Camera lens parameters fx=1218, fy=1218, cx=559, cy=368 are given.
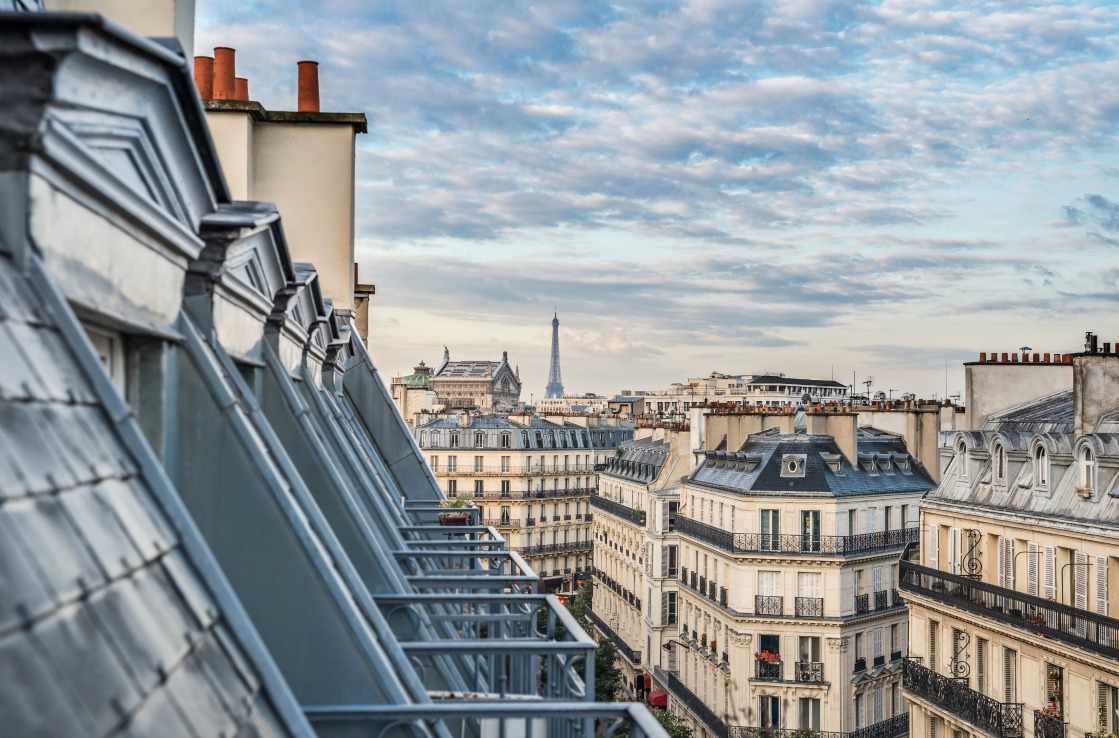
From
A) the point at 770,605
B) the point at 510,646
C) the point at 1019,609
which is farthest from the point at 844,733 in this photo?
the point at 510,646

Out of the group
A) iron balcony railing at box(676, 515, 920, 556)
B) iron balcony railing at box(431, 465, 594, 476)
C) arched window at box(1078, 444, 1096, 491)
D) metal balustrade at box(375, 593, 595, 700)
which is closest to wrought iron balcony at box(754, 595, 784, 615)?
iron balcony railing at box(676, 515, 920, 556)

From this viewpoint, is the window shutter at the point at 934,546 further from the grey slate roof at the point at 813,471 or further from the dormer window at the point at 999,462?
the grey slate roof at the point at 813,471

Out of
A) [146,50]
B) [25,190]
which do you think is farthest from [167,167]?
[25,190]

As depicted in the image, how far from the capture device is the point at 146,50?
11.7 feet

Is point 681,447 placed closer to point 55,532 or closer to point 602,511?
point 602,511

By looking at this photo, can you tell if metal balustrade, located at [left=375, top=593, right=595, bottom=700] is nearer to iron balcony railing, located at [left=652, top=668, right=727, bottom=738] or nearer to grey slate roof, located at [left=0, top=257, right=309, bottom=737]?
grey slate roof, located at [left=0, top=257, right=309, bottom=737]

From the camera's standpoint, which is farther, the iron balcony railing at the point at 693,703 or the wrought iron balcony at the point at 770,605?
the iron balcony railing at the point at 693,703

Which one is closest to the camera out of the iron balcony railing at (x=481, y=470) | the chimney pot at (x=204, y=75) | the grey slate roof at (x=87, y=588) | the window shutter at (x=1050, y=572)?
the grey slate roof at (x=87, y=588)

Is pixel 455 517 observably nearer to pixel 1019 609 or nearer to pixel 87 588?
pixel 1019 609

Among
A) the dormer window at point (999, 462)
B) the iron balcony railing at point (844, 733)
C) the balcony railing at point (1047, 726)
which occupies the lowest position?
the iron balcony railing at point (844, 733)

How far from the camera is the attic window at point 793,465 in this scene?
45.6 meters

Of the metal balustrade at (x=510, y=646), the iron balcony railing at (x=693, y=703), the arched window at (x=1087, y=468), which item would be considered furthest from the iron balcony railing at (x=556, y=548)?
the metal balustrade at (x=510, y=646)

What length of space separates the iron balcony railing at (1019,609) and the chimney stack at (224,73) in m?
19.0

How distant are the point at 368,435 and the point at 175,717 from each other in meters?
14.9
